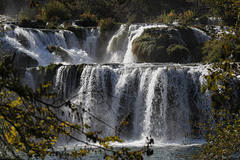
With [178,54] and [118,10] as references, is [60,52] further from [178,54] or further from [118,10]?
[118,10]

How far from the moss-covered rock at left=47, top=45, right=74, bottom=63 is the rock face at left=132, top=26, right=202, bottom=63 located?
3.75 m

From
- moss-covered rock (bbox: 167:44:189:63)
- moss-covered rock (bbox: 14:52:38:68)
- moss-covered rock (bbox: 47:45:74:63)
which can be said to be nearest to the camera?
moss-covered rock (bbox: 14:52:38:68)

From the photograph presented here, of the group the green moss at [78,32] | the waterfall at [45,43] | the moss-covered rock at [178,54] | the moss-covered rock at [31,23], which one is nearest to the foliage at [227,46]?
the moss-covered rock at [178,54]

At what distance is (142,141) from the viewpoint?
12156 mm

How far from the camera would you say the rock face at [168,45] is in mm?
17531

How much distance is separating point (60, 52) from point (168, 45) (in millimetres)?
6034

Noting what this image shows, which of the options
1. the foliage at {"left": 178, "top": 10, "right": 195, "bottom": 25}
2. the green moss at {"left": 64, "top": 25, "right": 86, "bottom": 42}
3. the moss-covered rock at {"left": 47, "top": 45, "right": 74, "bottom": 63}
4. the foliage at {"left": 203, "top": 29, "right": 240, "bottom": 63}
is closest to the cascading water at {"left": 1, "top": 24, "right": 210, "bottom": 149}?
the foliage at {"left": 203, "top": 29, "right": 240, "bottom": 63}

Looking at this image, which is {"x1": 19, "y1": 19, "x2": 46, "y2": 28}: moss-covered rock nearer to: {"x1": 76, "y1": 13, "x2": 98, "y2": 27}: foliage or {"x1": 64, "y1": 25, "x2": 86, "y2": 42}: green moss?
{"x1": 64, "y1": 25, "x2": 86, "y2": 42}: green moss

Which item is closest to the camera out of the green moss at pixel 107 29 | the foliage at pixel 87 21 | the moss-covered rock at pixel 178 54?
the moss-covered rock at pixel 178 54

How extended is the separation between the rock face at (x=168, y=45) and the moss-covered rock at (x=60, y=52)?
12.3 ft

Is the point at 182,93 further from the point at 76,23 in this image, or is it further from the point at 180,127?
the point at 76,23

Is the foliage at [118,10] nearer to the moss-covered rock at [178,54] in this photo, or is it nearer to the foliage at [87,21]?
the foliage at [87,21]

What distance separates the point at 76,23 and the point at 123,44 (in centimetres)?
488

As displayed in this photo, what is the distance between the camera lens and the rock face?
17.5 m
